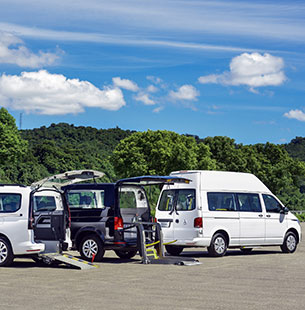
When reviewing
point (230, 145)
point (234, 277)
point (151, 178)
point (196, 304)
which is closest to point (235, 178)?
point (151, 178)

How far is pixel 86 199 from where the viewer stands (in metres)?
16.2

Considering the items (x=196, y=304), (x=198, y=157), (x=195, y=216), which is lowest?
(x=196, y=304)

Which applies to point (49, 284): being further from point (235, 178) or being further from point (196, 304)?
point (235, 178)

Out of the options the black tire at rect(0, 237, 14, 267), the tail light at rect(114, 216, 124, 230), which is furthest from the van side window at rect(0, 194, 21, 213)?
the tail light at rect(114, 216, 124, 230)

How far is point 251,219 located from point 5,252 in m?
7.99

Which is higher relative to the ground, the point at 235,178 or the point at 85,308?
the point at 235,178

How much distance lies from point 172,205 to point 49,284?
7010mm

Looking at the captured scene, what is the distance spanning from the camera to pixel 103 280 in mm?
12250

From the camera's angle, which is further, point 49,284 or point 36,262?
point 36,262

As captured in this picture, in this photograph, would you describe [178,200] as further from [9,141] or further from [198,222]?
[9,141]

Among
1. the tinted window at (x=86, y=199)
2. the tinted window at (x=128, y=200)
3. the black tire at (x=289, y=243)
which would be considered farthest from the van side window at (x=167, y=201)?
the black tire at (x=289, y=243)

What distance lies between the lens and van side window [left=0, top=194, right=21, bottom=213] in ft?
46.9

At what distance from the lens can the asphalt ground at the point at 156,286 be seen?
9375 millimetres

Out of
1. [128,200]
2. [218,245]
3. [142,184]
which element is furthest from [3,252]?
[218,245]
